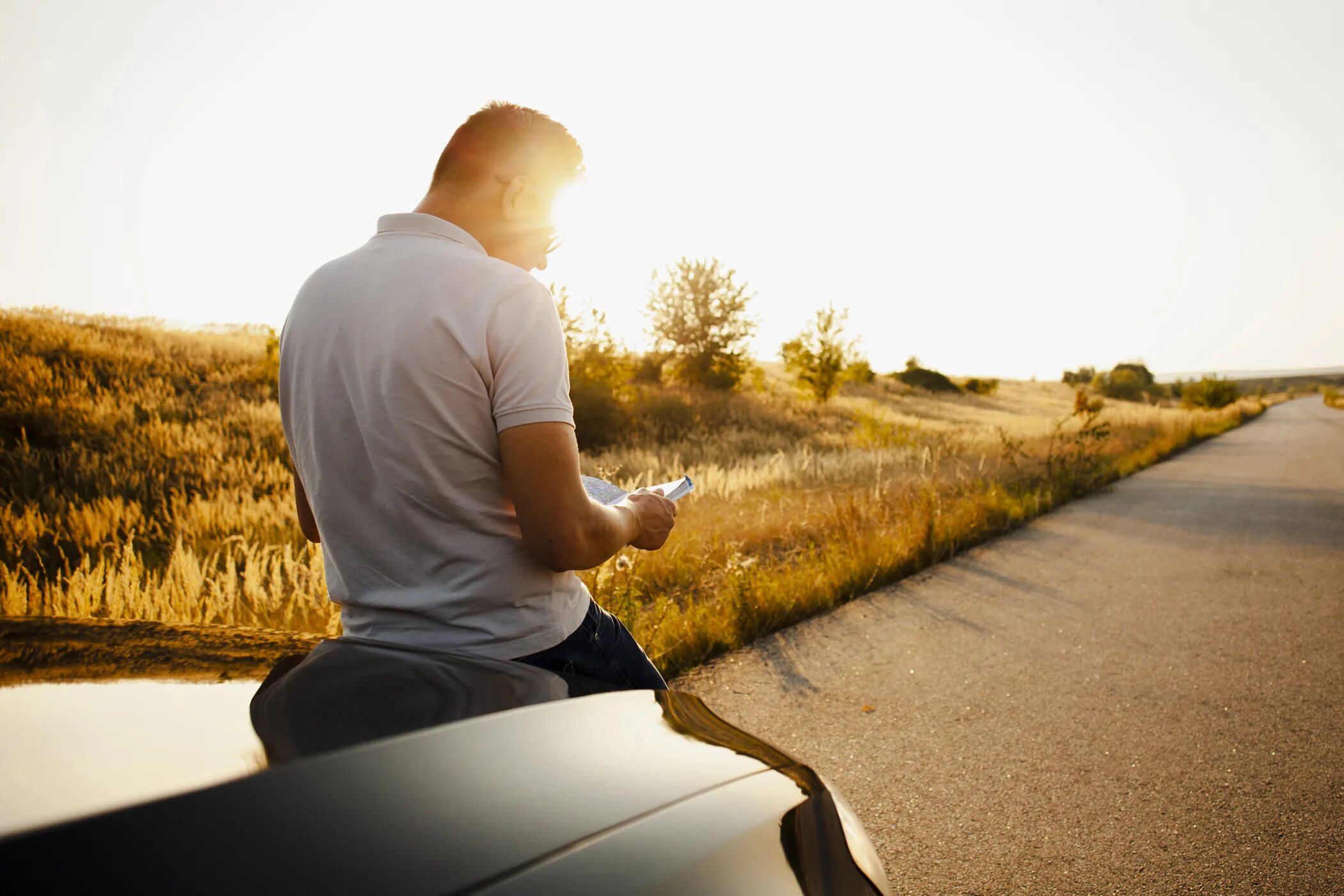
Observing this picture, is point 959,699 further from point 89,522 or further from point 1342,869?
point 89,522

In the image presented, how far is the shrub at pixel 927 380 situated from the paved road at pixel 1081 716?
60.1 m

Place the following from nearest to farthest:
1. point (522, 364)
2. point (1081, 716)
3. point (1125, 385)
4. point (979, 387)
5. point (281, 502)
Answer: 1. point (522, 364)
2. point (1081, 716)
3. point (281, 502)
4. point (979, 387)
5. point (1125, 385)

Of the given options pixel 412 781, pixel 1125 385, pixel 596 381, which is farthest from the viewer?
pixel 1125 385

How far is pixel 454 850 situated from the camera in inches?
36.0

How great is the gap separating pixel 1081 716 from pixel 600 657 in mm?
2818

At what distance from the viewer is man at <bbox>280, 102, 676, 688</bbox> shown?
1425mm

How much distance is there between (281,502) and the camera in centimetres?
765

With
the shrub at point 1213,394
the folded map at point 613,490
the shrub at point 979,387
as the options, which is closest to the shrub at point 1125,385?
the shrub at point 979,387

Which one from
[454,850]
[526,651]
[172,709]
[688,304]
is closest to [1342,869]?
[526,651]

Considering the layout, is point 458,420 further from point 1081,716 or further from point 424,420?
point 1081,716

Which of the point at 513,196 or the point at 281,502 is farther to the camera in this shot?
the point at 281,502

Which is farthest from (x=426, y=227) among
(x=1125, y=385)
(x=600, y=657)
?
(x=1125, y=385)

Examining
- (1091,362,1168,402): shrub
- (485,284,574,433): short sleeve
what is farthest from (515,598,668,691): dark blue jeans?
(1091,362,1168,402): shrub

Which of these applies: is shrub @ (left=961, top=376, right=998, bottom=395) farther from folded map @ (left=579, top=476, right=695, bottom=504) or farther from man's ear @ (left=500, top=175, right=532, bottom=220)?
man's ear @ (left=500, top=175, right=532, bottom=220)
